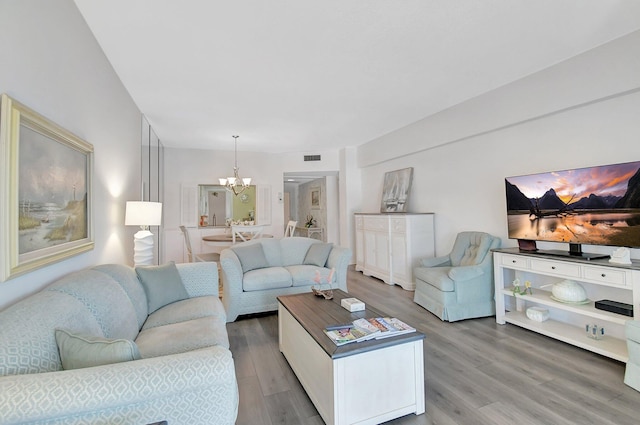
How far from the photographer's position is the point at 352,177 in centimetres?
666

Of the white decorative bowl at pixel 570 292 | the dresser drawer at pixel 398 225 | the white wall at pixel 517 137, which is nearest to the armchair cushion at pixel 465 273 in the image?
the white wall at pixel 517 137

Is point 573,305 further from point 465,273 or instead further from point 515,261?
point 465,273

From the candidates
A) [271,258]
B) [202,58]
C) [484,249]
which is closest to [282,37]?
[202,58]

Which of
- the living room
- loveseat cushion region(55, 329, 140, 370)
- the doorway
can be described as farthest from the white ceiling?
the doorway

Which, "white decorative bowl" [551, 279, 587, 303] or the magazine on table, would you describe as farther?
"white decorative bowl" [551, 279, 587, 303]

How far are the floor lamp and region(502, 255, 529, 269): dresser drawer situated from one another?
3.72 m

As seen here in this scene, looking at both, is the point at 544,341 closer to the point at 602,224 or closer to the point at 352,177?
the point at 602,224

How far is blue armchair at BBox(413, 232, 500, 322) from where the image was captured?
331 centimetres

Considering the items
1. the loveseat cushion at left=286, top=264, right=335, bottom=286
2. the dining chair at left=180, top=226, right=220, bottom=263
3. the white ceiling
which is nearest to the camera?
the white ceiling

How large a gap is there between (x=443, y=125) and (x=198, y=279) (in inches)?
150

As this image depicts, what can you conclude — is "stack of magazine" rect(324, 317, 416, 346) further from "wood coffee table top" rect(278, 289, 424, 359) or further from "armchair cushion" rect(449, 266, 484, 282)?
"armchair cushion" rect(449, 266, 484, 282)

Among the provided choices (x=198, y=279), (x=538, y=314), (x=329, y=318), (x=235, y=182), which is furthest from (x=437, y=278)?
(x=235, y=182)

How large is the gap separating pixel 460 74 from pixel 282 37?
6.28 feet

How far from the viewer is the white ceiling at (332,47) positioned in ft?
6.82
